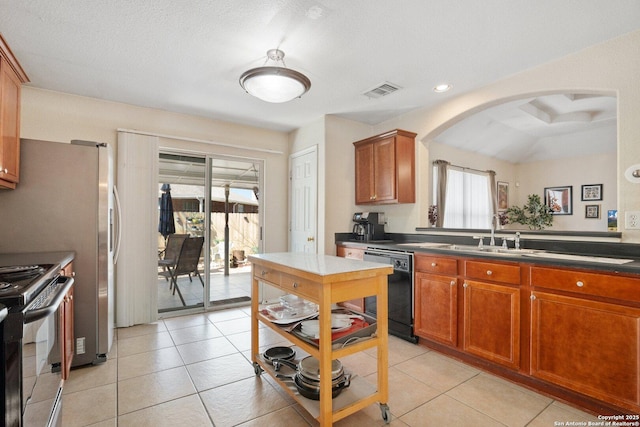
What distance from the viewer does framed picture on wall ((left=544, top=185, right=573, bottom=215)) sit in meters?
6.01

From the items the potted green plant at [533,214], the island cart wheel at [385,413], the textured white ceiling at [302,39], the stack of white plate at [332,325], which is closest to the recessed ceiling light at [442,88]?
the textured white ceiling at [302,39]

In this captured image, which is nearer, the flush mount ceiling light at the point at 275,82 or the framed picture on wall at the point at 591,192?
the flush mount ceiling light at the point at 275,82

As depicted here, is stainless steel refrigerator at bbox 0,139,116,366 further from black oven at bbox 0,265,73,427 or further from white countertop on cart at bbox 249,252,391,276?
white countertop on cart at bbox 249,252,391,276

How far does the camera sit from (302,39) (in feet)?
7.19

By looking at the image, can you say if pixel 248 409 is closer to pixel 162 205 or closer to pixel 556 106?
pixel 162 205

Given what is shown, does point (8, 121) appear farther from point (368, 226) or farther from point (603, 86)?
point (603, 86)

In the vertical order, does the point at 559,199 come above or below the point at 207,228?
above

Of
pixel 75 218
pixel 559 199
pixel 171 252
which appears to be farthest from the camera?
pixel 559 199

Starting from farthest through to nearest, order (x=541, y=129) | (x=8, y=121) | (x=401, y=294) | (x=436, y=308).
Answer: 1. (x=541, y=129)
2. (x=401, y=294)
3. (x=436, y=308)
4. (x=8, y=121)

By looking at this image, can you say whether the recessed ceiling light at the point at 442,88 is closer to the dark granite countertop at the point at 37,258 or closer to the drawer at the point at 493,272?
the drawer at the point at 493,272

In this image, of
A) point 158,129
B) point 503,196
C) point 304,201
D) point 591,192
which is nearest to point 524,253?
point 304,201

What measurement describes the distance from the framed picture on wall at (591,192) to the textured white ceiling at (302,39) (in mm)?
4702

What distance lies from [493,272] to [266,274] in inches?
68.1

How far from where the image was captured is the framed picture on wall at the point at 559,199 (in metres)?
6.01
